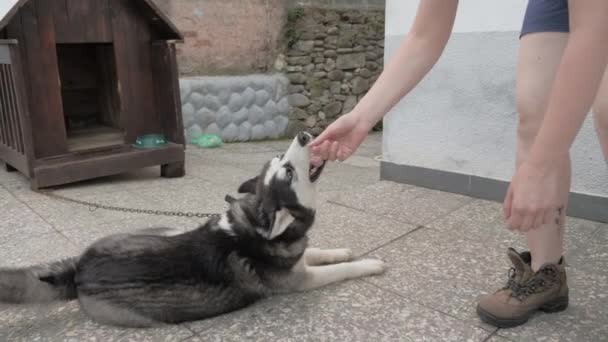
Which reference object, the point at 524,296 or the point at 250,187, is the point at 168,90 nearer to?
the point at 250,187

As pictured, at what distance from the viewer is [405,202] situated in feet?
10.7

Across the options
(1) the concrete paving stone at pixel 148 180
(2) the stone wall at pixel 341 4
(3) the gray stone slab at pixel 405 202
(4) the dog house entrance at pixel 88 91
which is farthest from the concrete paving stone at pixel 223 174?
(2) the stone wall at pixel 341 4

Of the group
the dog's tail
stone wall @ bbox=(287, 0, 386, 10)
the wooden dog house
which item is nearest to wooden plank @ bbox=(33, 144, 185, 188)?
the wooden dog house

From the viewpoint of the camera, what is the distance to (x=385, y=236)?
8.81 ft

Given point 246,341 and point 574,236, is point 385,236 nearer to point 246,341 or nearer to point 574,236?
point 574,236

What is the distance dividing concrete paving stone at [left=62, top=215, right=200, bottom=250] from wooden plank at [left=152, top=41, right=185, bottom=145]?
53.6 inches

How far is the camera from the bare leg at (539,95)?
5.15ft

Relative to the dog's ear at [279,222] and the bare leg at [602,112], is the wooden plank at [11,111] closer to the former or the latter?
the dog's ear at [279,222]

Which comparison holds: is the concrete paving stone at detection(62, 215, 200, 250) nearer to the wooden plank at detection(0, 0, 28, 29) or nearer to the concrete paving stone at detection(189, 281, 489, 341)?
the concrete paving stone at detection(189, 281, 489, 341)

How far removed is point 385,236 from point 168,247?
1.30 m

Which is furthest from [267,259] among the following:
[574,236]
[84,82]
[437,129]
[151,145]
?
[84,82]

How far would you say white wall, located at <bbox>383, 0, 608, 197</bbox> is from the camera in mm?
2969

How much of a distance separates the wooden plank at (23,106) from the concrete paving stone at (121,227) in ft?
3.62

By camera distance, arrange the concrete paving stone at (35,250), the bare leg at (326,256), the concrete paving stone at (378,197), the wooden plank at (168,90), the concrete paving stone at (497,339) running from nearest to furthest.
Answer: the concrete paving stone at (497,339) < the bare leg at (326,256) < the concrete paving stone at (35,250) < the concrete paving stone at (378,197) < the wooden plank at (168,90)
